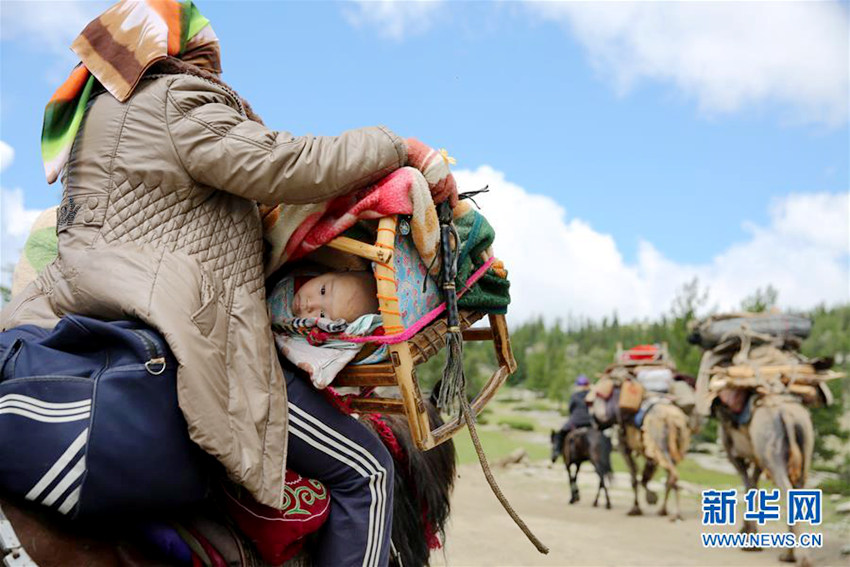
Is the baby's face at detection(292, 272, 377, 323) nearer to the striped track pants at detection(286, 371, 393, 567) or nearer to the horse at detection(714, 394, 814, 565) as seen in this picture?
the striped track pants at detection(286, 371, 393, 567)

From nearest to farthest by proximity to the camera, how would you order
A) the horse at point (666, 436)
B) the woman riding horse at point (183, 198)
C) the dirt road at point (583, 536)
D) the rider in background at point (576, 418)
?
1. the woman riding horse at point (183, 198)
2. the dirt road at point (583, 536)
3. the horse at point (666, 436)
4. the rider in background at point (576, 418)

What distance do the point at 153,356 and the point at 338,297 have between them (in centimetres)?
57

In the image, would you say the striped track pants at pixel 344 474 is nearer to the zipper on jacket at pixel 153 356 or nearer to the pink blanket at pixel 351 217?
the pink blanket at pixel 351 217

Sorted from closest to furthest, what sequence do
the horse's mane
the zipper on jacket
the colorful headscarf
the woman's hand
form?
the zipper on jacket, the colorful headscarf, the woman's hand, the horse's mane

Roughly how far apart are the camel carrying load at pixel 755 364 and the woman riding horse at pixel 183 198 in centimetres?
733

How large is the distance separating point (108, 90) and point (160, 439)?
3.02ft

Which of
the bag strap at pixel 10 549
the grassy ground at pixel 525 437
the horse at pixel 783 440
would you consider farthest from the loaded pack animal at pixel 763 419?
the bag strap at pixel 10 549

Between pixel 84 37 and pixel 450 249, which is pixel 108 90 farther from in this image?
pixel 450 249

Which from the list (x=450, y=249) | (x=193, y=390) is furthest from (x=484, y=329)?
(x=193, y=390)

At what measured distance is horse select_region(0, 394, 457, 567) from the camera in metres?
1.67

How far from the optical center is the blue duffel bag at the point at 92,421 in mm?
1605

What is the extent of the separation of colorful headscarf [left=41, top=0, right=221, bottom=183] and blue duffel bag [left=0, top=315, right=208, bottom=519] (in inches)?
20.2

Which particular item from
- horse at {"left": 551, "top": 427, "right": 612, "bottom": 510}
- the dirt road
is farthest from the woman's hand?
horse at {"left": 551, "top": 427, "right": 612, "bottom": 510}

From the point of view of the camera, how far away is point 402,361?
196 cm
